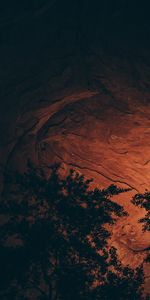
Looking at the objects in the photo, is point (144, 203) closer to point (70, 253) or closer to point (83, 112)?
point (70, 253)

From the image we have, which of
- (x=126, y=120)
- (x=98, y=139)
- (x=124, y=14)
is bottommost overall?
(x=98, y=139)

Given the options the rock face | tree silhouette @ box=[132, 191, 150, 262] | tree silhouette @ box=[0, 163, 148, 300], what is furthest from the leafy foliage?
tree silhouette @ box=[0, 163, 148, 300]

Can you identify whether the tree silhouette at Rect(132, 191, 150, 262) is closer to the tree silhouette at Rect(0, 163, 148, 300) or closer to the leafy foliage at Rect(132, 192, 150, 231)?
the leafy foliage at Rect(132, 192, 150, 231)

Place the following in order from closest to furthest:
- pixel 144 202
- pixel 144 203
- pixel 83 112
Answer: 1. pixel 144 203
2. pixel 144 202
3. pixel 83 112

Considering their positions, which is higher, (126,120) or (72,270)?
(126,120)

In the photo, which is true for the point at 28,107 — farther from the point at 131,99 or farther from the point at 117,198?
the point at 117,198

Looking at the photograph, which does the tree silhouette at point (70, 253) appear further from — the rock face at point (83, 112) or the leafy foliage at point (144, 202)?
the rock face at point (83, 112)

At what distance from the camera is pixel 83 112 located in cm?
893

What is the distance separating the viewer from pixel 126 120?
860 centimetres

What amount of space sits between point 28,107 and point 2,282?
205 inches

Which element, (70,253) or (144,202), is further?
(144,202)

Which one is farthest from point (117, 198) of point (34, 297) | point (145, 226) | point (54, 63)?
point (54, 63)

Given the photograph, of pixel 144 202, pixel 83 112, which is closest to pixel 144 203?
pixel 144 202

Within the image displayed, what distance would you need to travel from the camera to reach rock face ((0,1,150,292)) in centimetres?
802
